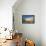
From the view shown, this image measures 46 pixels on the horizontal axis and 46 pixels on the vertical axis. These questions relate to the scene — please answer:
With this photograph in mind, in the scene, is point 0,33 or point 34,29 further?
point 34,29

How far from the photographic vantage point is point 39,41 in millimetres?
5621

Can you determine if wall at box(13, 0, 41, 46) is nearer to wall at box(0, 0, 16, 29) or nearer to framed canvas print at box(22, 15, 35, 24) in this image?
framed canvas print at box(22, 15, 35, 24)

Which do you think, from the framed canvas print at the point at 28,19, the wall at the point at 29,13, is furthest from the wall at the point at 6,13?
the framed canvas print at the point at 28,19

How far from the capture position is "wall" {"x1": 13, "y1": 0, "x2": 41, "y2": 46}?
18.2 ft

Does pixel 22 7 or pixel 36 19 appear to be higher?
pixel 22 7

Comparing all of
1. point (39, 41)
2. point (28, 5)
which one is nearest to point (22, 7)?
point (28, 5)

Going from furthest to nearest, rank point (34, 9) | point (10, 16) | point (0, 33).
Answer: point (34, 9)
point (10, 16)
point (0, 33)

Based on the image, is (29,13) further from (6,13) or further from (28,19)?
(6,13)

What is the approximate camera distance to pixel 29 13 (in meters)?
5.56

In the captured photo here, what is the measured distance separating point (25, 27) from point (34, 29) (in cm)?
45

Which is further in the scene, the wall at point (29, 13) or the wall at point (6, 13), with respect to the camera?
the wall at point (29, 13)

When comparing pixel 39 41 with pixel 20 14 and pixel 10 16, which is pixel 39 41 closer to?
pixel 20 14

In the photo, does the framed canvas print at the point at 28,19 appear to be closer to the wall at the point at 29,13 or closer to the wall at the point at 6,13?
the wall at the point at 29,13

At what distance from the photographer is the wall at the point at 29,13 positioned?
5.55 m
